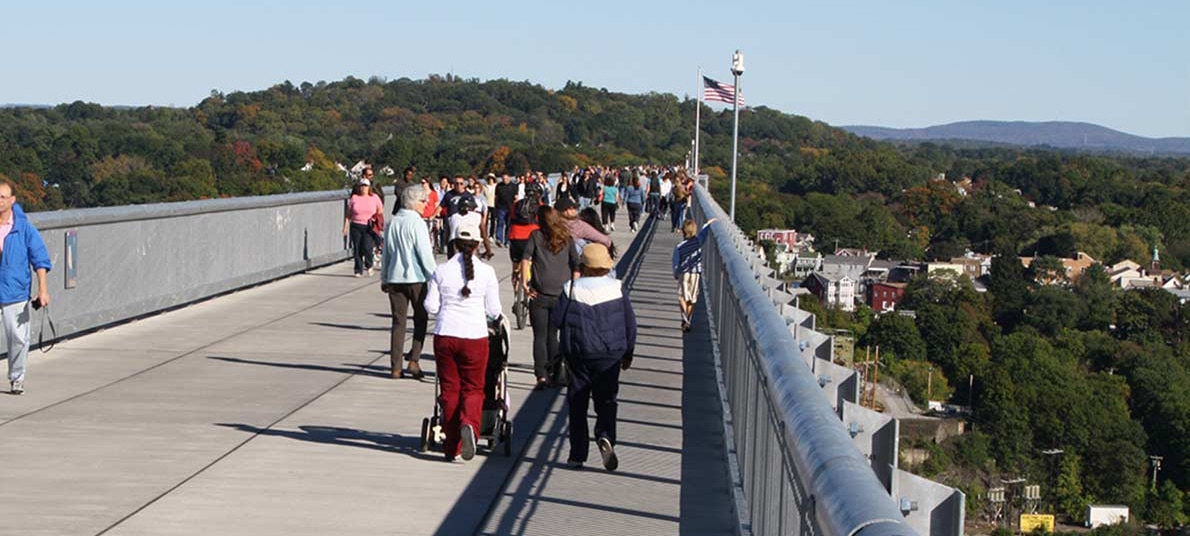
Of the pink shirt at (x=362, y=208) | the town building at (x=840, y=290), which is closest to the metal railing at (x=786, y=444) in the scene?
the pink shirt at (x=362, y=208)

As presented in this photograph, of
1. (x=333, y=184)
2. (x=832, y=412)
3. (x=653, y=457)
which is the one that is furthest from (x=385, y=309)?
(x=333, y=184)

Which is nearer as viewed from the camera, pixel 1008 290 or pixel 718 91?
pixel 718 91

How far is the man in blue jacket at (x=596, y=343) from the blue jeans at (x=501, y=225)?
21749 millimetres

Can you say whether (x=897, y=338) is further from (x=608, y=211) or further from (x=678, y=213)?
(x=608, y=211)

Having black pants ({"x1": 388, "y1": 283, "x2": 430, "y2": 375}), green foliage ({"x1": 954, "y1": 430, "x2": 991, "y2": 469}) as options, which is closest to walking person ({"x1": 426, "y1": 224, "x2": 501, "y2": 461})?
black pants ({"x1": 388, "y1": 283, "x2": 430, "y2": 375})

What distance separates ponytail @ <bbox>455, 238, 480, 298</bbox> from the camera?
33.6ft

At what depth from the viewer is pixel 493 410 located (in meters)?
10.6

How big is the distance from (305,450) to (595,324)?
2.13m

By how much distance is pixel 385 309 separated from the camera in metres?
20.6

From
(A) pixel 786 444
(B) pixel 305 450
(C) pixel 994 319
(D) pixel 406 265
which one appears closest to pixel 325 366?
(D) pixel 406 265

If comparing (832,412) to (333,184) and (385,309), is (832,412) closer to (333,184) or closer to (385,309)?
(385,309)

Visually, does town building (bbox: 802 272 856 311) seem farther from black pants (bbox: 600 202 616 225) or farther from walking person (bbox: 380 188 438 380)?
walking person (bbox: 380 188 438 380)

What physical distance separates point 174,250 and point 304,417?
7.95 meters

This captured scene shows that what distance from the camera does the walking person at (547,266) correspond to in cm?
1291
